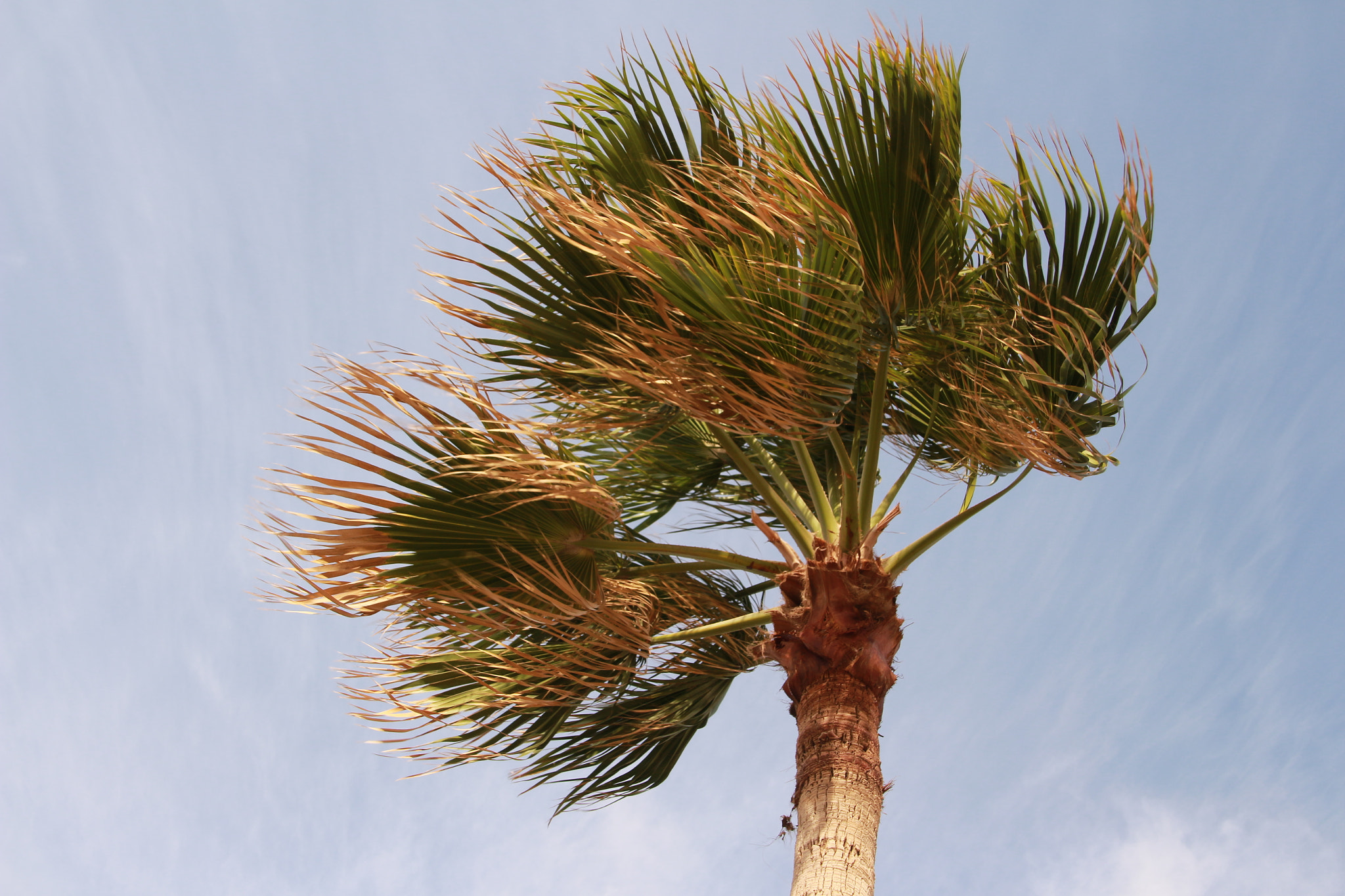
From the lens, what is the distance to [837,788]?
11.8 ft

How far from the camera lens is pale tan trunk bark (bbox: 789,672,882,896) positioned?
3404 millimetres

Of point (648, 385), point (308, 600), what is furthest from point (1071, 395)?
point (308, 600)

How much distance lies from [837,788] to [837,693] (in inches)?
15.0

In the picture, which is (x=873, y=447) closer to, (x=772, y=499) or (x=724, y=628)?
(x=772, y=499)

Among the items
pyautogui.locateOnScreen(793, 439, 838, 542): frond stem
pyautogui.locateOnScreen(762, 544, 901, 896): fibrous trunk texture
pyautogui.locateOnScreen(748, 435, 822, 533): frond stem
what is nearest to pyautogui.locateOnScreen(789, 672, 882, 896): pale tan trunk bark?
pyautogui.locateOnScreen(762, 544, 901, 896): fibrous trunk texture

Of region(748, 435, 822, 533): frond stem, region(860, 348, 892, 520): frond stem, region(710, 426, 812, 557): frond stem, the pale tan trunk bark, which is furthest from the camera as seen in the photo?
region(748, 435, 822, 533): frond stem

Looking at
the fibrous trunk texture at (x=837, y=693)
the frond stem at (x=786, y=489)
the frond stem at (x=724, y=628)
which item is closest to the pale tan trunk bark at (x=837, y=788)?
the fibrous trunk texture at (x=837, y=693)

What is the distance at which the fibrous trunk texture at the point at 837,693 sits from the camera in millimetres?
3490

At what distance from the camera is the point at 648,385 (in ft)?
12.4

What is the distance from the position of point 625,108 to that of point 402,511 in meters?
2.22

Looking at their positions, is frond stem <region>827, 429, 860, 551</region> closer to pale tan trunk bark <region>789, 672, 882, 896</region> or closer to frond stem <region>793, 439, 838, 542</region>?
frond stem <region>793, 439, 838, 542</region>

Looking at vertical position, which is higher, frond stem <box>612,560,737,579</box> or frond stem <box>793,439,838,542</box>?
frond stem <box>793,439,838,542</box>

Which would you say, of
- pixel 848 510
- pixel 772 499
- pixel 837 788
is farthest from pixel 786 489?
pixel 837 788

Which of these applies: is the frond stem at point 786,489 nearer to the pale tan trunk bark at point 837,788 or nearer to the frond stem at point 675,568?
the frond stem at point 675,568
